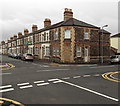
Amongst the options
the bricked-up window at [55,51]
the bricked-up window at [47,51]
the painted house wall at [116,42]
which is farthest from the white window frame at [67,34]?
the painted house wall at [116,42]

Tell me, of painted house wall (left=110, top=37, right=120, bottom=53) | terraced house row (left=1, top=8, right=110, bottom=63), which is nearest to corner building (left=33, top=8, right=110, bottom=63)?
terraced house row (left=1, top=8, right=110, bottom=63)

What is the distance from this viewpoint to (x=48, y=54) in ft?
97.3

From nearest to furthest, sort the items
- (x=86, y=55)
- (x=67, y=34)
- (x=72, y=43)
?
(x=72, y=43)
(x=67, y=34)
(x=86, y=55)

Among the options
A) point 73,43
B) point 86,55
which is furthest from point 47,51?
point 86,55

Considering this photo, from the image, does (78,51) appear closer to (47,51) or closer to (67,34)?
(67,34)

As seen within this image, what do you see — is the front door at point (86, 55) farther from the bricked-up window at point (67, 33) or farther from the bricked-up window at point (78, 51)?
the bricked-up window at point (67, 33)

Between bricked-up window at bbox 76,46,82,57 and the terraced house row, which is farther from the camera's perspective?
bricked-up window at bbox 76,46,82,57

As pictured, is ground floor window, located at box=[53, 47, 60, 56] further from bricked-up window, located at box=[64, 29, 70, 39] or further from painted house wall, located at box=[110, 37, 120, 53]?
painted house wall, located at box=[110, 37, 120, 53]

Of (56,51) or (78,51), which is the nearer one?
(78,51)

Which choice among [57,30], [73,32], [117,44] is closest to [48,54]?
[57,30]

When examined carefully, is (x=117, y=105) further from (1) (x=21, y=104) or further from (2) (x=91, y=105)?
(1) (x=21, y=104)

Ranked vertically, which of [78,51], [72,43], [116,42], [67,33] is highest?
[67,33]

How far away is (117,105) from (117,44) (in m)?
43.2

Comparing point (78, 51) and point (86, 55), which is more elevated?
point (78, 51)
